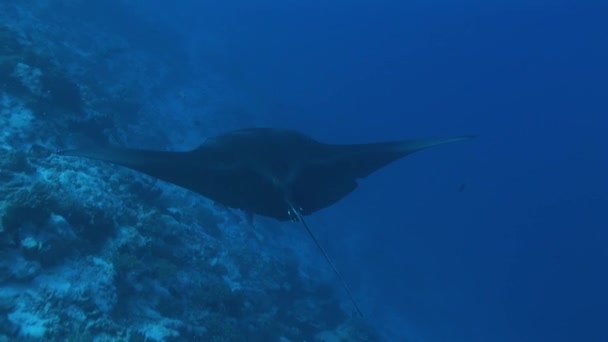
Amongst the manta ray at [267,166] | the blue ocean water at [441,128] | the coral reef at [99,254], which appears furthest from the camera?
the blue ocean water at [441,128]

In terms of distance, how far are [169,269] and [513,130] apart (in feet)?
256

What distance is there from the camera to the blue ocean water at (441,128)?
27906mm

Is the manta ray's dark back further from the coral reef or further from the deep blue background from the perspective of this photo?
the deep blue background

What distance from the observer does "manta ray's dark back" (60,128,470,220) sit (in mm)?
4902

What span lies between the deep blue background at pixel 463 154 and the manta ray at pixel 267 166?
18.6 m

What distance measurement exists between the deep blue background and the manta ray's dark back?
1860 cm

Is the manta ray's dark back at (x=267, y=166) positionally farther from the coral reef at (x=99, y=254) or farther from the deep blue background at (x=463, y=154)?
the deep blue background at (x=463, y=154)

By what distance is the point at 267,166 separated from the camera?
5.40m

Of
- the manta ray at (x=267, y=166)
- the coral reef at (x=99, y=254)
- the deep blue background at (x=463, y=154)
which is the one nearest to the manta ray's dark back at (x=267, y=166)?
the manta ray at (x=267, y=166)

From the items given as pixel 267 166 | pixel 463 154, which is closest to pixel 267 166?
pixel 267 166

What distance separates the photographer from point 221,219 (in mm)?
15516

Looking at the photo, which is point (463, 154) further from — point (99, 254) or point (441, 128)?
point (99, 254)

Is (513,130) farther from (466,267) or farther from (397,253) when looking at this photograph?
(397,253)

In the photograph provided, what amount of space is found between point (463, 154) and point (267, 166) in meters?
57.8
